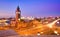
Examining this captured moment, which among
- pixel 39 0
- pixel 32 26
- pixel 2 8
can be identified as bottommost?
pixel 32 26

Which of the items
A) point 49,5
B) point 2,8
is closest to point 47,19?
point 49,5

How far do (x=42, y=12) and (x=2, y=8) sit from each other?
91 cm

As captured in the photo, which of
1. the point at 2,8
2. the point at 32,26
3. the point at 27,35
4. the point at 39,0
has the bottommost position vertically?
the point at 27,35

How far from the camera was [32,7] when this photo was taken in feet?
9.02

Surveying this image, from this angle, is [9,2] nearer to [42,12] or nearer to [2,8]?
[2,8]

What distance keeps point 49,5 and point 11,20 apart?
934mm

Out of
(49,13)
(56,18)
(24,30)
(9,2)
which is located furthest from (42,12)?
(9,2)

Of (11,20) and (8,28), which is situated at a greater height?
(11,20)

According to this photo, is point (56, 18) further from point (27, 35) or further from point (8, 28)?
point (8, 28)

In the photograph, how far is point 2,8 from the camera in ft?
8.84

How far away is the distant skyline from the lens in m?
2.69

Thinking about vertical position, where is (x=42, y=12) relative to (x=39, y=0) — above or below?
below

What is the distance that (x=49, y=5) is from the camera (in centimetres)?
277

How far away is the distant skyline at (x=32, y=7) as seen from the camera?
269 centimetres
